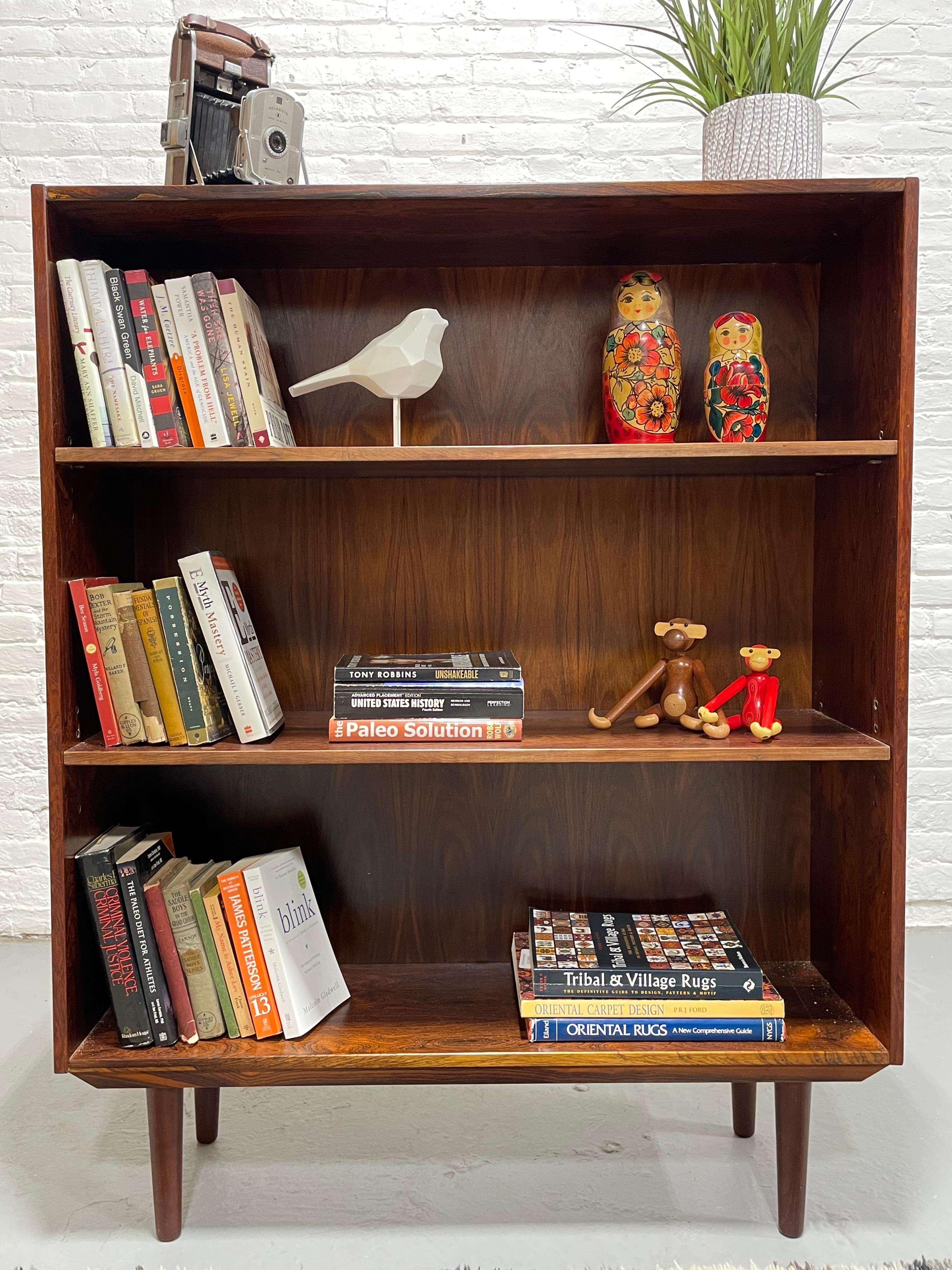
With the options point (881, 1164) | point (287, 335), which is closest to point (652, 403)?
point (287, 335)

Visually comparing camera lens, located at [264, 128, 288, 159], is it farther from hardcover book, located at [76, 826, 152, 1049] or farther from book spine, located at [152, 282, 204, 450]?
hardcover book, located at [76, 826, 152, 1049]

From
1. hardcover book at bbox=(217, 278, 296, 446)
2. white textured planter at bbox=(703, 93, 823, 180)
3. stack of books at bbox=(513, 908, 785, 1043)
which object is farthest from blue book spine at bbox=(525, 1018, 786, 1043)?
white textured planter at bbox=(703, 93, 823, 180)

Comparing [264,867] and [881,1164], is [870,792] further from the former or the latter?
[264,867]

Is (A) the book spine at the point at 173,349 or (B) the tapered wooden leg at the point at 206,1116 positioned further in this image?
(B) the tapered wooden leg at the point at 206,1116

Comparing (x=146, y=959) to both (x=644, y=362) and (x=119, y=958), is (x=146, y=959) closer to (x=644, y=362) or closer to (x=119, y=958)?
(x=119, y=958)

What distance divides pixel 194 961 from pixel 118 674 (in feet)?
1.34

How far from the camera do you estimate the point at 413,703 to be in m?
1.33

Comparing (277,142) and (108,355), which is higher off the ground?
(277,142)

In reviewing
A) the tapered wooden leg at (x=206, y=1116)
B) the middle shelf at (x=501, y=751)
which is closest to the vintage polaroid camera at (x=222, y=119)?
the middle shelf at (x=501, y=751)

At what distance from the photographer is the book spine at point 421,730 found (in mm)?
1325

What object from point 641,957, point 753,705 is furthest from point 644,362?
point 641,957

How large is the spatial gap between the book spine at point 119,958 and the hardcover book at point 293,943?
173 mm

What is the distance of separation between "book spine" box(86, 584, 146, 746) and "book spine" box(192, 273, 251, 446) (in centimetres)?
30

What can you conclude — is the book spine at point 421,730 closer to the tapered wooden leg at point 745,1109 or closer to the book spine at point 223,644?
the book spine at point 223,644
